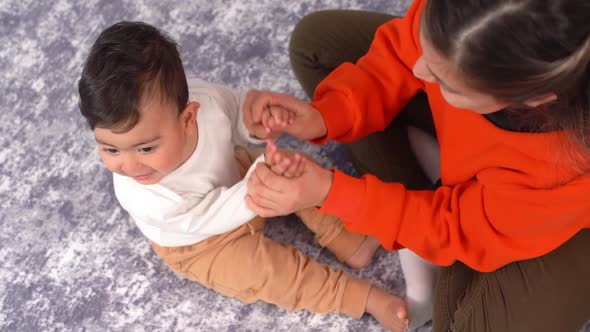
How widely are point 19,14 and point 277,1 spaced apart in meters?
0.60

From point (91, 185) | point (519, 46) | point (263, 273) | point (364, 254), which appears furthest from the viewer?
point (91, 185)

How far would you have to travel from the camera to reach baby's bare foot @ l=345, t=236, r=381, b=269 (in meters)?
1.14

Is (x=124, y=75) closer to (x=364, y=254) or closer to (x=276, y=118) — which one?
(x=276, y=118)

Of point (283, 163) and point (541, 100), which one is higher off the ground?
point (541, 100)

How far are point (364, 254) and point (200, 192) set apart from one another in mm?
349

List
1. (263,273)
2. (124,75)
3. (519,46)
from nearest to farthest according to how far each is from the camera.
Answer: (519,46), (124,75), (263,273)

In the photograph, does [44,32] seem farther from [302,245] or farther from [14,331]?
[302,245]

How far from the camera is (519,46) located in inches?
22.7

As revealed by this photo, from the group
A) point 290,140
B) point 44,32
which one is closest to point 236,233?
point 290,140

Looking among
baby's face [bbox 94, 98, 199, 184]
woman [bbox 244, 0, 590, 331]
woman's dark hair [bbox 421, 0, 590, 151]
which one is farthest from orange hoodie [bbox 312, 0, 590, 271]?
baby's face [bbox 94, 98, 199, 184]

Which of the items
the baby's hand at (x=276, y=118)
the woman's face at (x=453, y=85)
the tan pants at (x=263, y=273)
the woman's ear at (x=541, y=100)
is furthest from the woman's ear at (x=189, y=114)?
the woman's ear at (x=541, y=100)

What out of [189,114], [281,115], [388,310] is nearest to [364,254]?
[388,310]

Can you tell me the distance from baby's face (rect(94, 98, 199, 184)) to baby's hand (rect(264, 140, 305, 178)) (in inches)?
5.0

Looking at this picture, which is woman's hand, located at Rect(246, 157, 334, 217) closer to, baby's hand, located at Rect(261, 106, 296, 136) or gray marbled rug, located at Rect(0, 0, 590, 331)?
baby's hand, located at Rect(261, 106, 296, 136)
